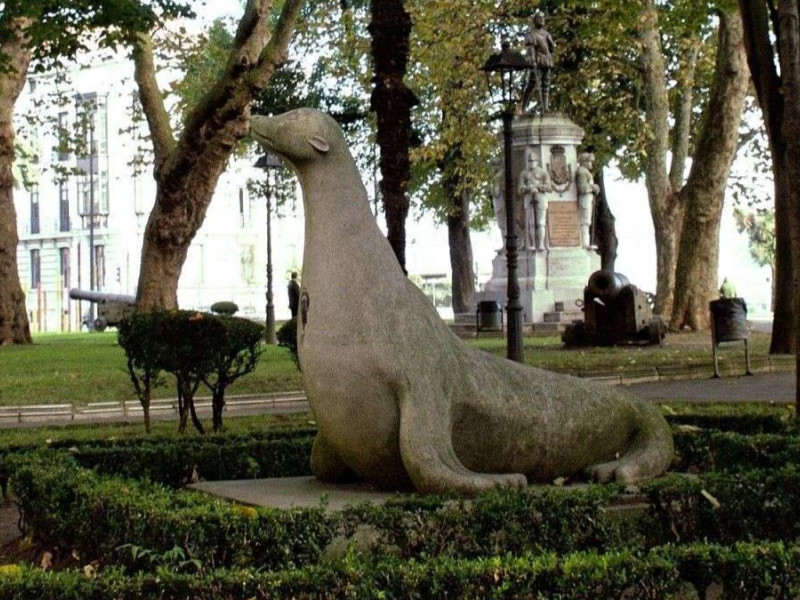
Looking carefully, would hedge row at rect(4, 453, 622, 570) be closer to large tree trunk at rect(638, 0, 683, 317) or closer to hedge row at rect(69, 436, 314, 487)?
hedge row at rect(69, 436, 314, 487)

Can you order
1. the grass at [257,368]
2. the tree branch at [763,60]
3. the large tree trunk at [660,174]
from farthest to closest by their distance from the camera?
the large tree trunk at [660,174] < the tree branch at [763,60] < the grass at [257,368]

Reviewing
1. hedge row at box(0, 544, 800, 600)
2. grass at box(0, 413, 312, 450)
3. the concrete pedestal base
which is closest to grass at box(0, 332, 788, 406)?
grass at box(0, 413, 312, 450)

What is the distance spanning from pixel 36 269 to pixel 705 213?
2551 inches

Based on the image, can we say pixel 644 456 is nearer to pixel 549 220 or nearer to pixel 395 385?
pixel 395 385

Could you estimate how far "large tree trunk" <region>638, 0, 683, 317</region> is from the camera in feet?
134

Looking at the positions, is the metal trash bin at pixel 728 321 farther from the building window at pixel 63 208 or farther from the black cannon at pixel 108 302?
the building window at pixel 63 208

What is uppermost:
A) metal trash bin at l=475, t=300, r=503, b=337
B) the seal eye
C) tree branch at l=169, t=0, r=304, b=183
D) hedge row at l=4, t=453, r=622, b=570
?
tree branch at l=169, t=0, r=304, b=183

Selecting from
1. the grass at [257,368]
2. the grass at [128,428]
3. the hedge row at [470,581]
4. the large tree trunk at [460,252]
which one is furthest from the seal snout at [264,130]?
the large tree trunk at [460,252]

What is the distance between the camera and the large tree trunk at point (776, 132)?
22.4 m

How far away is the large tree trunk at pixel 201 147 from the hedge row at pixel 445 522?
22.7 meters

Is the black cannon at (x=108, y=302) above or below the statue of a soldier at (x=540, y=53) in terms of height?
below

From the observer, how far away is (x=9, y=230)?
3900cm

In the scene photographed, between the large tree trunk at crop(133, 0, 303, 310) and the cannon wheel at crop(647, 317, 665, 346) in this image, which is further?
the large tree trunk at crop(133, 0, 303, 310)

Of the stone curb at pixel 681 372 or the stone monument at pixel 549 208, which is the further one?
the stone monument at pixel 549 208
